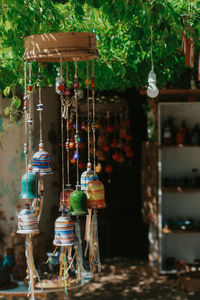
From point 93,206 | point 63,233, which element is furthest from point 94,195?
point 63,233

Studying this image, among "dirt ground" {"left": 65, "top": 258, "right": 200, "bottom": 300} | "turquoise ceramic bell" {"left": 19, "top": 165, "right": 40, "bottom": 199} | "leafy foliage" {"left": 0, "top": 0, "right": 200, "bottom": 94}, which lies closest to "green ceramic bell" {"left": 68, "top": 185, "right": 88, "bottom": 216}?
"turquoise ceramic bell" {"left": 19, "top": 165, "right": 40, "bottom": 199}

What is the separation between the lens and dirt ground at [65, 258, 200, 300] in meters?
5.91

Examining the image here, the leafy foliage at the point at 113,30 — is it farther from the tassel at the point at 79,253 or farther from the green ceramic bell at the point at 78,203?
the tassel at the point at 79,253

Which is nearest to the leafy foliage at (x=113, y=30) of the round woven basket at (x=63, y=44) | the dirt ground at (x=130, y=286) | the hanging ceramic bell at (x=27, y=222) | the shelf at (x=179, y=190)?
the round woven basket at (x=63, y=44)

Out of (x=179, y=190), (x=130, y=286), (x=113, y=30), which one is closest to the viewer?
(x=113, y=30)

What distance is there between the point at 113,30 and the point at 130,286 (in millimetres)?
3654

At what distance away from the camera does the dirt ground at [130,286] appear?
5906 millimetres

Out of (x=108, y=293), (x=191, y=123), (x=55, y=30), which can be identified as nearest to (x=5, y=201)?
(x=108, y=293)

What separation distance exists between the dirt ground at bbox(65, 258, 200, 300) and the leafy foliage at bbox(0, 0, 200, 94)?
2.63 m

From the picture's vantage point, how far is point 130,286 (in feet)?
20.7

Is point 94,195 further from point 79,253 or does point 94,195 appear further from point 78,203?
point 79,253

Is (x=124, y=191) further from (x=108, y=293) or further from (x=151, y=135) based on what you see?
(x=108, y=293)

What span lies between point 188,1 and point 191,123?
340cm

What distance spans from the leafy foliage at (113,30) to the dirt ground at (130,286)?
8.61 ft
